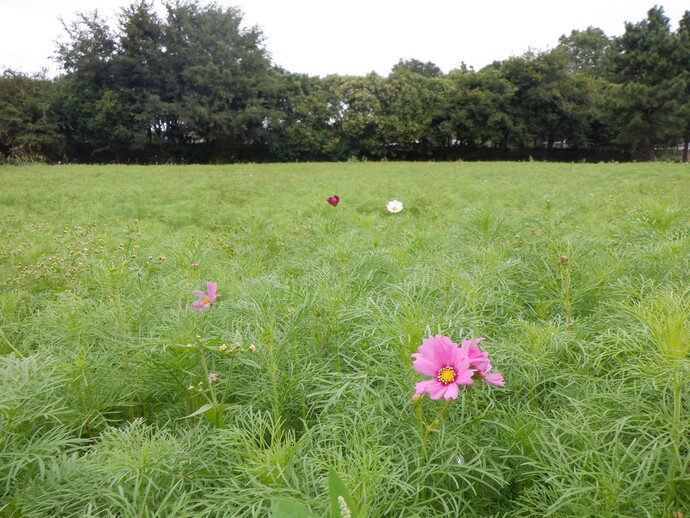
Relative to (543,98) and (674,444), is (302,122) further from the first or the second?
(674,444)

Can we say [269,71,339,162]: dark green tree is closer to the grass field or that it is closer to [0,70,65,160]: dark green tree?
[0,70,65,160]: dark green tree

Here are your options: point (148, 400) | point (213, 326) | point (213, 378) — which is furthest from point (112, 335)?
point (213, 378)

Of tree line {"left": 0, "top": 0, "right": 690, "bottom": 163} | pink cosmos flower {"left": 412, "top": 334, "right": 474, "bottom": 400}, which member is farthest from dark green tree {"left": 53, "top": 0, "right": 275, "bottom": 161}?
pink cosmos flower {"left": 412, "top": 334, "right": 474, "bottom": 400}

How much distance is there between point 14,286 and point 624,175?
987 centimetres

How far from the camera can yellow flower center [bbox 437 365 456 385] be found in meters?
0.83

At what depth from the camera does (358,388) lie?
1146 mm

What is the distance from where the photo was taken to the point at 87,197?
579 cm

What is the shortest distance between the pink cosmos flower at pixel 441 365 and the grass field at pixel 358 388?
0.08 metres

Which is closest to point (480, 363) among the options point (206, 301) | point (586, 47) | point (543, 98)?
Result: point (206, 301)

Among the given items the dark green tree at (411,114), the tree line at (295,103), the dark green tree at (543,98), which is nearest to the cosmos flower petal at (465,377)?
the tree line at (295,103)

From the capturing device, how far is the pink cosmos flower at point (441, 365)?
81cm

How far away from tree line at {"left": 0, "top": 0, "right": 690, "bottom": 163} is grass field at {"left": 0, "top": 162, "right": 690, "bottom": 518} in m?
19.1

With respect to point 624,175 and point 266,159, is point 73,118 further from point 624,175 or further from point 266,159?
point 624,175

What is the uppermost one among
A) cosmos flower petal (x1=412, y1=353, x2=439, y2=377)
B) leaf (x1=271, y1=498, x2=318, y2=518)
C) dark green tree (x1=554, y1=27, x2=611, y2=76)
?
dark green tree (x1=554, y1=27, x2=611, y2=76)
